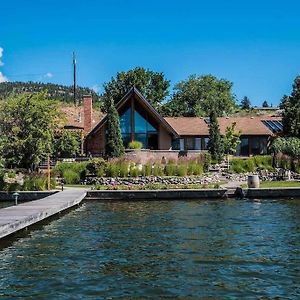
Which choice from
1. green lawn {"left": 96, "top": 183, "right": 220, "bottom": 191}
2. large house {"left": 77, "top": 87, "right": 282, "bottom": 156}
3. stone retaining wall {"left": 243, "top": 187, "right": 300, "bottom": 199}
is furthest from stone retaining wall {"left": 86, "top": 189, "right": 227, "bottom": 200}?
large house {"left": 77, "top": 87, "right": 282, "bottom": 156}

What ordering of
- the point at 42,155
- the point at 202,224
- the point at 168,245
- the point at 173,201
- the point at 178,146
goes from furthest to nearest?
the point at 178,146, the point at 42,155, the point at 173,201, the point at 202,224, the point at 168,245

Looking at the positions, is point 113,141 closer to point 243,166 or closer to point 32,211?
point 243,166

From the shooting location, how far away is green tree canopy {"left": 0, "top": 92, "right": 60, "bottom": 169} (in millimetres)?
36406

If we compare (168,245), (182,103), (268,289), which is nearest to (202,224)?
(168,245)

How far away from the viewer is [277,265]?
1337 cm

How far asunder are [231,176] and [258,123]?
56.7 feet

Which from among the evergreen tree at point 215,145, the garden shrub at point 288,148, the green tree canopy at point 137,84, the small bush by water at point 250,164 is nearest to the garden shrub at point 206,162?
the small bush by water at point 250,164

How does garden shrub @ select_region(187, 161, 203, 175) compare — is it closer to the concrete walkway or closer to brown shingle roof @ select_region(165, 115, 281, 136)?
the concrete walkway

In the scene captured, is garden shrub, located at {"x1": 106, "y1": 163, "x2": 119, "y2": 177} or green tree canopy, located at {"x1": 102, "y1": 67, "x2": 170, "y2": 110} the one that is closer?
garden shrub, located at {"x1": 106, "y1": 163, "x2": 119, "y2": 177}

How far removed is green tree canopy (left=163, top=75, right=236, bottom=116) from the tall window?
28962 millimetres

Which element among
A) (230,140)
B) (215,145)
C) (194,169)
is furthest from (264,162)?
(230,140)

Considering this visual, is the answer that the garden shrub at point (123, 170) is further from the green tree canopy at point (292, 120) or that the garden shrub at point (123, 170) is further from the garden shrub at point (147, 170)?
the green tree canopy at point (292, 120)

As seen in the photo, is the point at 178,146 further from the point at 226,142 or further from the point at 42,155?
the point at 42,155

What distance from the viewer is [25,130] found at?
3691 centimetres
